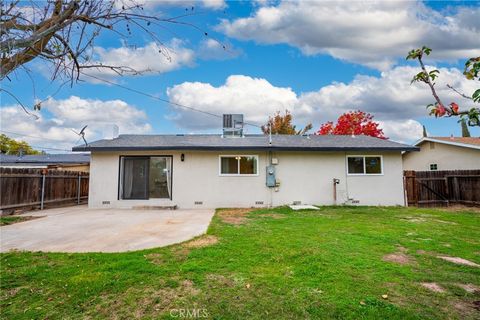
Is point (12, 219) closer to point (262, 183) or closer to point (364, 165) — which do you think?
point (262, 183)

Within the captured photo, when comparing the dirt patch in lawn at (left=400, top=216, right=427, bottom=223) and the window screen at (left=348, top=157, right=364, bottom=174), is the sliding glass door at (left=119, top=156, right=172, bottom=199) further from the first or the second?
the dirt patch in lawn at (left=400, top=216, right=427, bottom=223)

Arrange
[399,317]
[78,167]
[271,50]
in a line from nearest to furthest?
[399,317], [271,50], [78,167]

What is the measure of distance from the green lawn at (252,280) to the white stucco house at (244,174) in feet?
18.7

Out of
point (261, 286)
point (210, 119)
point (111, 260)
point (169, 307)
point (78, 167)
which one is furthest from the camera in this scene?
point (210, 119)

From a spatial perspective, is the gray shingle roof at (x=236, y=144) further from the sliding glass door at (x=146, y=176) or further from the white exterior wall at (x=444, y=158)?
the white exterior wall at (x=444, y=158)

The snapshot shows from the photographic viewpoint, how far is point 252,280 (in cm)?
331

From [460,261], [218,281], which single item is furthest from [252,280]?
[460,261]

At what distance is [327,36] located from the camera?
10.5 meters

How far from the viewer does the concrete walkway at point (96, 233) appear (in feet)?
16.1

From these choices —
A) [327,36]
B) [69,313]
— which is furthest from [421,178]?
[69,313]

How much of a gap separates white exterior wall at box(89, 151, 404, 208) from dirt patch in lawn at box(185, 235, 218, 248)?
18.3 feet

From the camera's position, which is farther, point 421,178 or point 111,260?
point 421,178

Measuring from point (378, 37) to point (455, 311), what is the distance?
10226 millimetres

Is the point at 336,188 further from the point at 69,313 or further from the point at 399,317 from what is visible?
the point at 69,313
